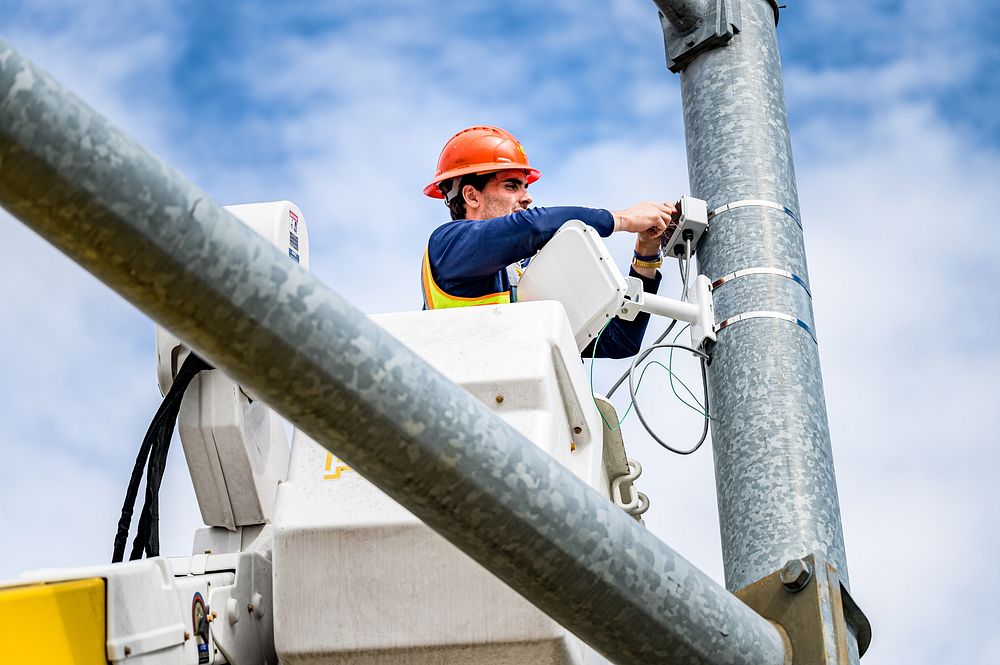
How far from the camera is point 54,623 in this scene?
7.49 ft

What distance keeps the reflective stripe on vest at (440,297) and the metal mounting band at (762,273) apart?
0.71 meters

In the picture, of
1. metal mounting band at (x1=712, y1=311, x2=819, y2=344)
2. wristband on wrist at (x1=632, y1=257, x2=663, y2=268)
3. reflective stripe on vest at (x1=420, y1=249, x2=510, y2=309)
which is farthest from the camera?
wristband on wrist at (x1=632, y1=257, x2=663, y2=268)

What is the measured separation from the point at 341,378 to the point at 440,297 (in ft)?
9.81

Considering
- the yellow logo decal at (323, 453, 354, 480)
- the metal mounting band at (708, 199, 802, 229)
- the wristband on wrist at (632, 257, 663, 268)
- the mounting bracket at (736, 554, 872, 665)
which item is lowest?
the mounting bracket at (736, 554, 872, 665)

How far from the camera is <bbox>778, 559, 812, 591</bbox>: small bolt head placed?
2377 mm

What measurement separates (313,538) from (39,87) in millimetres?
1712

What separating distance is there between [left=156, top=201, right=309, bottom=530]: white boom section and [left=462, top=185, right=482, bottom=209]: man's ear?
1.81m

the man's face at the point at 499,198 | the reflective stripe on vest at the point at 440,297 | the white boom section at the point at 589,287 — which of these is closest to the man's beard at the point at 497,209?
the man's face at the point at 499,198

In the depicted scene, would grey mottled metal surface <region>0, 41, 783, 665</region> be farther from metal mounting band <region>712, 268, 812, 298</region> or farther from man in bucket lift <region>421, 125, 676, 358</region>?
man in bucket lift <region>421, 125, 676, 358</region>

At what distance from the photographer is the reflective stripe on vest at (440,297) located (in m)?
4.47

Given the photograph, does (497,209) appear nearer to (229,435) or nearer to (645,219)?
(645,219)

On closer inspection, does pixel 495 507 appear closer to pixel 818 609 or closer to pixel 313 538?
pixel 818 609

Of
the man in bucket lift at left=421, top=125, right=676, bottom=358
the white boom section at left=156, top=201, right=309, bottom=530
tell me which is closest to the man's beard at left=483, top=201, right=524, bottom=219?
the man in bucket lift at left=421, top=125, right=676, bottom=358

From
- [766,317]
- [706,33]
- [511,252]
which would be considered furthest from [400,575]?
[706,33]
